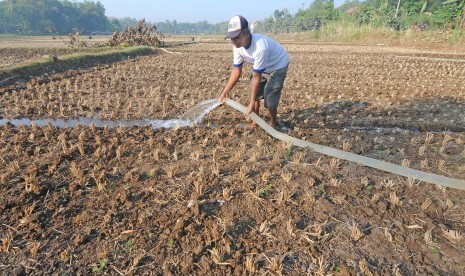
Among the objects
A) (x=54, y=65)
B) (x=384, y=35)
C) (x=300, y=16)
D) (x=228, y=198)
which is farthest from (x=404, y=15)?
(x=300, y=16)

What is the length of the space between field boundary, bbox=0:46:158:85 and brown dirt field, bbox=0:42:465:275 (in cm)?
371

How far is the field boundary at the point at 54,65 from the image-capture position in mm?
9642

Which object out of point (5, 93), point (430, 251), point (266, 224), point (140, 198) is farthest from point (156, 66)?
point (430, 251)

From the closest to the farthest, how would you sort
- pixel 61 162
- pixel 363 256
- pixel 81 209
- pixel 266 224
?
pixel 363 256 → pixel 266 224 → pixel 81 209 → pixel 61 162

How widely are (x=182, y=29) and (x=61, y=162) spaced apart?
569 feet

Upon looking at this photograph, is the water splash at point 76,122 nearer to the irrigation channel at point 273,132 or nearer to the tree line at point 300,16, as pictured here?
the irrigation channel at point 273,132

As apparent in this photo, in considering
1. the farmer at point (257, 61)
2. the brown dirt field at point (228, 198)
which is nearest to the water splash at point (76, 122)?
the brown dirt field at point (228, 198)

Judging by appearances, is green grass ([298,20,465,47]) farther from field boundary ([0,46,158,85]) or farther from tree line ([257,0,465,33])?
field boundary ([0,46,158,85])

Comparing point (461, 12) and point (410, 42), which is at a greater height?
point (461, 12)

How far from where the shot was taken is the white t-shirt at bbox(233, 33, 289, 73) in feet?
15.0

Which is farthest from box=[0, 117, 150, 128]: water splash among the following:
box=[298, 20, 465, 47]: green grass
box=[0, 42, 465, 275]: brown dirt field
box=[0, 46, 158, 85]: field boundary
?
box=[298, 20, 465, 47]: green grass

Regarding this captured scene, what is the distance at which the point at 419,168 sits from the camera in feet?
14.2

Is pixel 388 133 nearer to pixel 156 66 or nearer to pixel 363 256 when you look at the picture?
pixel 363 256

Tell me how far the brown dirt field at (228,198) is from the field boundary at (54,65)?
12.2 ft
